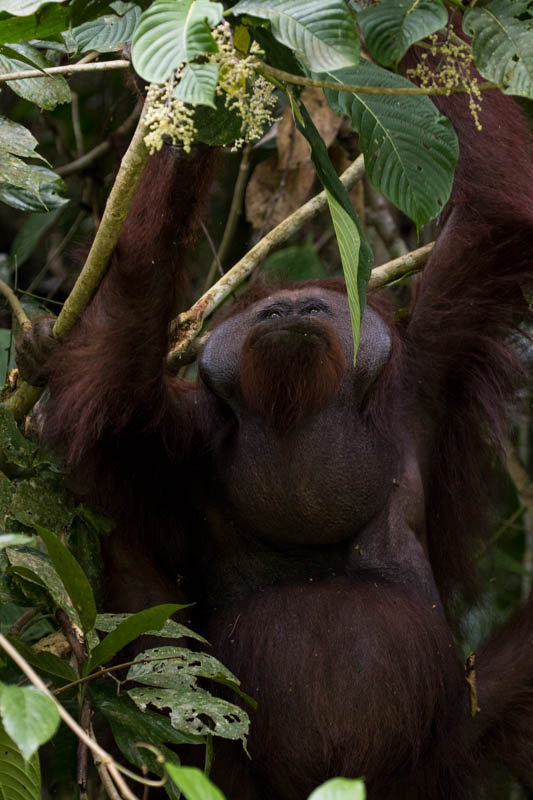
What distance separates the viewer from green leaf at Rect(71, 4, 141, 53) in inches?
96.4

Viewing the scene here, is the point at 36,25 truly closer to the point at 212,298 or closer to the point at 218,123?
the point at 218,123

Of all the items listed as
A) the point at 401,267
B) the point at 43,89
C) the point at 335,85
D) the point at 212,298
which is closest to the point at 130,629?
the point at 335,85

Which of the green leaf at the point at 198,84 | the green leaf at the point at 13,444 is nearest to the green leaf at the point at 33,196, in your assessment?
the green leaf at the point at 13,444

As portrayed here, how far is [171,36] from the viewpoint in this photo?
157cm

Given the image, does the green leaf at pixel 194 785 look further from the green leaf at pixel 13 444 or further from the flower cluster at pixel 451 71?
the green leaf at pixel 13 444

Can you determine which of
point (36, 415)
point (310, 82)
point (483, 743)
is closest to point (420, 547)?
point (483, 743)

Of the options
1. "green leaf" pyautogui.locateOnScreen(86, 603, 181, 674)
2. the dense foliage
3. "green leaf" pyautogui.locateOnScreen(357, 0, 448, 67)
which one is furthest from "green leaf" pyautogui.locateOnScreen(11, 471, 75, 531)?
"green leaf" pyautogui.locateOnScreen(357, 0, 448, 67)

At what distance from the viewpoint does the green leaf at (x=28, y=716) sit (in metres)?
1.33

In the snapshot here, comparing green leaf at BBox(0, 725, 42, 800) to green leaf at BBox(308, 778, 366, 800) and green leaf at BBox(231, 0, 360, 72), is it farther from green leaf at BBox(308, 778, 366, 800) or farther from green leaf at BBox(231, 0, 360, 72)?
green leaf at BBox(231, 0, 360, 72)

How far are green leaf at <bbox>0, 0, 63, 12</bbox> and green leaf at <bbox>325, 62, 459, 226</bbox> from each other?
2.11 ft

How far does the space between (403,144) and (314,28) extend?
486 mm

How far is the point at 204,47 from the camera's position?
1543mm

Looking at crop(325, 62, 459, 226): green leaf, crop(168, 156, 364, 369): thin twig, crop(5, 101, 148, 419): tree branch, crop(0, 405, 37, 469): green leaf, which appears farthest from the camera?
crop(168, 156, 364, 369): thin twig

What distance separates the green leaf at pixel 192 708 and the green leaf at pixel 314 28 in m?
1.48
